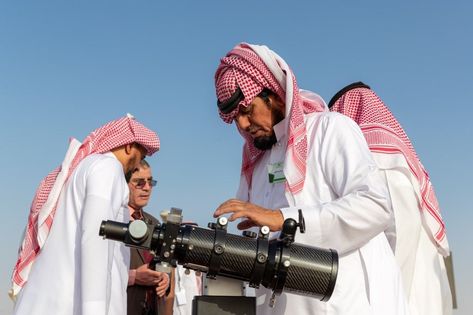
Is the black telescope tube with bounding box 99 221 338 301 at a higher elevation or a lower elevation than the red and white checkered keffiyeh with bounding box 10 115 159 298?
lower

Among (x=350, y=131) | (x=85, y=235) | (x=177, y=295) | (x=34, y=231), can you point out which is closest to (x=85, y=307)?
(x=85, y=235)

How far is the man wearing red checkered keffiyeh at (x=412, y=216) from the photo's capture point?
3.96m

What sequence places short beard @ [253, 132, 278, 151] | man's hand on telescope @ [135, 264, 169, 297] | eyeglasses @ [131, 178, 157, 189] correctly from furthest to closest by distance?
eyeglasses @ [131, 178, 157, 189]
man's hand on telescope @ [135, 264, 169, 297]
short beard @ [253, 132, 278, 151]

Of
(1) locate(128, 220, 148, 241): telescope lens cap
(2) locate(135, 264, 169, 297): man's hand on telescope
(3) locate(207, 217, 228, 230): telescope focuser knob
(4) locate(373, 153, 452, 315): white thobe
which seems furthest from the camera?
(2) locate(135, 264, 169, 297): man's hand on telescope

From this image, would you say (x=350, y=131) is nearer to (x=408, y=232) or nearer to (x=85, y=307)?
(x=408, y=232)

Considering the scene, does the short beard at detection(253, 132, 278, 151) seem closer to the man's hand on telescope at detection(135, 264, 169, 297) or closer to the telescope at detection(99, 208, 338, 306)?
the telescope at detection(99, 208, 338, 306)

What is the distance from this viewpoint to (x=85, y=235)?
160 inches

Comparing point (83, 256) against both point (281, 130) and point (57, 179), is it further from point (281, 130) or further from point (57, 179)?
point (281, 130)

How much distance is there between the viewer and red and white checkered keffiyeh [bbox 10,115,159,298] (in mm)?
4523

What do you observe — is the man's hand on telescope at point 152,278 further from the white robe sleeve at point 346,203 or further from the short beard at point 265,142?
the white robe sleeve at point 346,203

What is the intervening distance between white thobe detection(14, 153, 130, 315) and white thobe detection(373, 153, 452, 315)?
71.3 inches

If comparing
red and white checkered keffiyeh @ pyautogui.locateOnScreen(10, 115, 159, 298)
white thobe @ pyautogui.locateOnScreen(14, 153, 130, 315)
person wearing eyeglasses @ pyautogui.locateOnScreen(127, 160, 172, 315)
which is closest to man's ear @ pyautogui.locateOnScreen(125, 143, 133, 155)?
red and white checkered keffiyeh @ pyautogui.locateOnScreen(10, 115, 159, 298)

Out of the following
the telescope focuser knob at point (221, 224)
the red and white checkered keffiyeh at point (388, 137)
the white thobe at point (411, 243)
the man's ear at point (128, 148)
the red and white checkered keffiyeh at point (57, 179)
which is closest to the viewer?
the telescope focuser knob at point (221, 224)

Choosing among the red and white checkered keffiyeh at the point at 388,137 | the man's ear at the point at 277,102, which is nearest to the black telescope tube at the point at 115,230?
the man's ear at the point at 277,102
